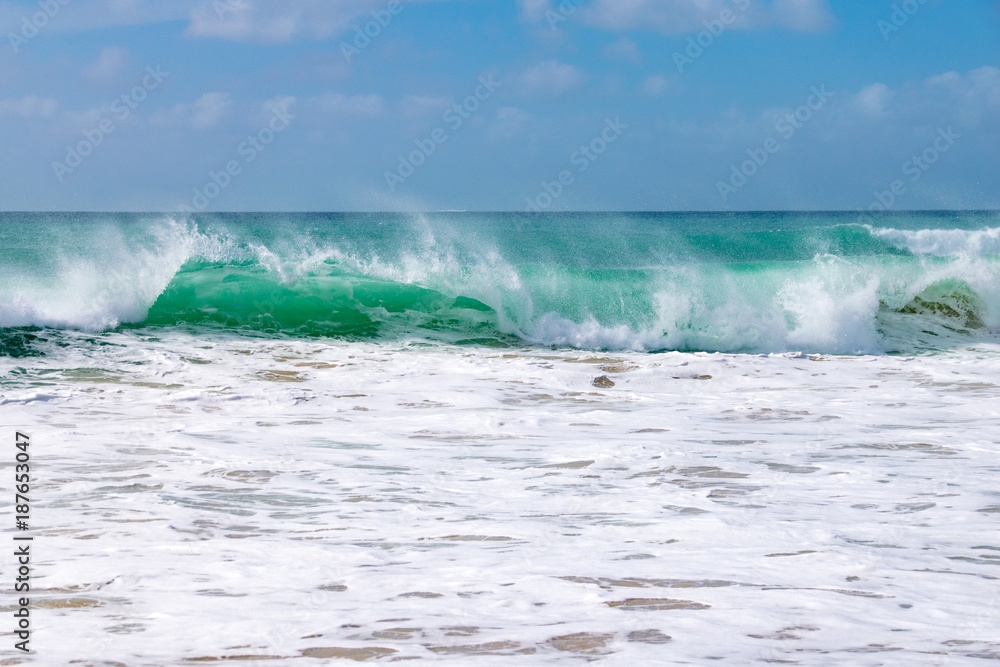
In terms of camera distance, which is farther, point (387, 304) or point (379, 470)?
point (387, 304)

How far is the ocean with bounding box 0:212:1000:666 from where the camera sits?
3.17 m

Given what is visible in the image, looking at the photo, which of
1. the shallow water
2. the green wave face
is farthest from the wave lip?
the shallow water

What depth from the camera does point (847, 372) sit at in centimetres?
965

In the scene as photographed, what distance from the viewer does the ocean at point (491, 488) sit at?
3166mm

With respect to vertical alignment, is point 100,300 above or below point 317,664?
above

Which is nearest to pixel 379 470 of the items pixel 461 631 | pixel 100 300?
pixel 461 631

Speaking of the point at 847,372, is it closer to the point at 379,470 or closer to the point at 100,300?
the point at 379,470

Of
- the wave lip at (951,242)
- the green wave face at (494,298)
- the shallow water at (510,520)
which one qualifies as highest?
the wave lip at (951,242)

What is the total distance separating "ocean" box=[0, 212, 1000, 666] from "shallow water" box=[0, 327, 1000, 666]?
2cm

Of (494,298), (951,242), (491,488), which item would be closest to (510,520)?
(491,488)

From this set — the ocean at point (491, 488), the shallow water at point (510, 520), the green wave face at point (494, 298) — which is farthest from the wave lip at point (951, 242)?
the shallow water at point (510, 520)

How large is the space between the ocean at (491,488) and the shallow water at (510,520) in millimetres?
19

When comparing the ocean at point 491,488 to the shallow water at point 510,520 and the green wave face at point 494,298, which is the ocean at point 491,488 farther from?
the green wave face at point 494,298

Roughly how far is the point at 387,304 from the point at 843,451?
9.55 metres
